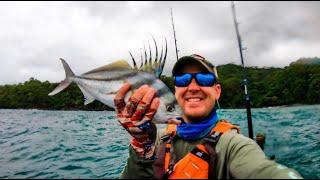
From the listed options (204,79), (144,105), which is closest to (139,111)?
(144,105)

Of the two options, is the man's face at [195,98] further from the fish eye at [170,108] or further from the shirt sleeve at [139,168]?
the shirt sleeve at [139,168]

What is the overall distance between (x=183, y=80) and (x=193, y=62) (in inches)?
7.9

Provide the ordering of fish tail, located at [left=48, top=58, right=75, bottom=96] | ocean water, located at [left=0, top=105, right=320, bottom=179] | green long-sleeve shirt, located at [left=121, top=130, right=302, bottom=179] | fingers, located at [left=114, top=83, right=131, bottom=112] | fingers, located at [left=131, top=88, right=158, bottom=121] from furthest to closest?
ocean water, located at [left=0, top=105, right=320, bottom=179] < fish tail, located at [left=48, top=58, right=75, bottom=96] < fingers, located at [left=114, top=83, right=131, bottom=112] < fingers, located at [left=131, top=88, right=158, bottom=121] < green long-sleeve shirt, located at [left=121, top=130, right=302, bottom=179]

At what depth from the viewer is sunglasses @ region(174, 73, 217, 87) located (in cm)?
389

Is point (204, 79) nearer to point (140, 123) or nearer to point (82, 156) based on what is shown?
point (140, 123)

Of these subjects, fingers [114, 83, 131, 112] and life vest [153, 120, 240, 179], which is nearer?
fingers [114, 83, 131, 112]

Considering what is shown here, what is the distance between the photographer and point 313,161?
1417 centimetres

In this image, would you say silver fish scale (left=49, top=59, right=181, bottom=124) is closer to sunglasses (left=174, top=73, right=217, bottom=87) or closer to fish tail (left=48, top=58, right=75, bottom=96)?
sunglasses (left=174, top=73, right=217, bottom=87)

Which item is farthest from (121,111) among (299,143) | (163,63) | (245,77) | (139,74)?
(299,143)

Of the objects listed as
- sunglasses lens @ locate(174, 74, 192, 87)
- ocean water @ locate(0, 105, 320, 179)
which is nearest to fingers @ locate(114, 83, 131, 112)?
sunglasses lens @ locate(174, 74, 192, 87)

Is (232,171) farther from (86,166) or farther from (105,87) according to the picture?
(86,166)

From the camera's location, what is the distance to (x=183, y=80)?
3918mm

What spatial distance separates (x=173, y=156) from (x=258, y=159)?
1088 millimetres

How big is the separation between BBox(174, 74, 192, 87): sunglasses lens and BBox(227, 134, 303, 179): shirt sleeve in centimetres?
68
